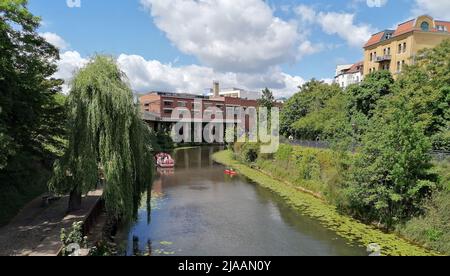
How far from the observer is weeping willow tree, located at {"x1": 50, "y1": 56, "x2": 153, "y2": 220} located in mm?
14203

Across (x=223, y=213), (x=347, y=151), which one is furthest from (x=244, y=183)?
(x=347, y=151)

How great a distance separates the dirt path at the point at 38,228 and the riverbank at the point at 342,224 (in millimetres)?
13085

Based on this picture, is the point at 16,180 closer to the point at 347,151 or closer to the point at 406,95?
the point at 347,151

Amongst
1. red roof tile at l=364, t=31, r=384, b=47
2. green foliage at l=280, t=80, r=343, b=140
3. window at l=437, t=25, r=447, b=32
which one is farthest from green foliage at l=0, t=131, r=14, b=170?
window at l=437, t=25, r=447, b=32

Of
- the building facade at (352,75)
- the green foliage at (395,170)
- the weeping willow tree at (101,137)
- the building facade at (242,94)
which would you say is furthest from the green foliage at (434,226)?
the building facade at (242,94)

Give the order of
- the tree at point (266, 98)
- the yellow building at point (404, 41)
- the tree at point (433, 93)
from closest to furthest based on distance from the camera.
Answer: the tree at point (433, 93) < the yellow building at point (404, 41) < the tree at point (266, 98)

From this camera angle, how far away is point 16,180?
14.7m

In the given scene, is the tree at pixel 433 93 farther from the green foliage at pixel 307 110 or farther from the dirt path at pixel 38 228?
the dirt path at pixel 38 228

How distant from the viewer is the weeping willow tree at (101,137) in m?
14.2

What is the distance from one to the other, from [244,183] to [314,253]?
734 inches

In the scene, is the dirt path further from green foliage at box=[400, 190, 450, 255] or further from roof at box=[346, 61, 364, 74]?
roof at box=[346, 61, 364, 74]

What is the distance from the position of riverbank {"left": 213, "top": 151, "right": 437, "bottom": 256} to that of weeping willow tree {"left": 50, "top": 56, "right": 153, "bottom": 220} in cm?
1121

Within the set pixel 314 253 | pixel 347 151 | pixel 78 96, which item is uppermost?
pixel 78 96
